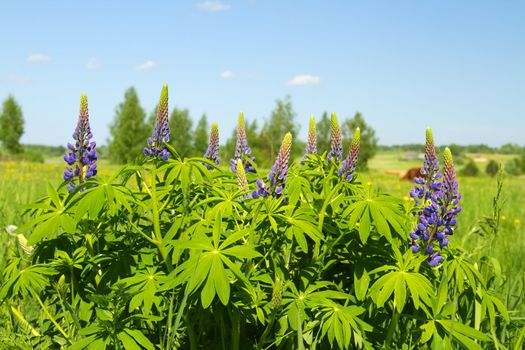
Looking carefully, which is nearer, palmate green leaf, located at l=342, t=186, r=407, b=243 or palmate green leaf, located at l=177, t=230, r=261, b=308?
palmate green leaf, located at l=177, t=230, r=261, b=308

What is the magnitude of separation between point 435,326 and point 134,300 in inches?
55.4

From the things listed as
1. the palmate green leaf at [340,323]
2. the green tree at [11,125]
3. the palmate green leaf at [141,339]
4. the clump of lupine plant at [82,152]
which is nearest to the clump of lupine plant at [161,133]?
the clump of lupine plant at [82,152]

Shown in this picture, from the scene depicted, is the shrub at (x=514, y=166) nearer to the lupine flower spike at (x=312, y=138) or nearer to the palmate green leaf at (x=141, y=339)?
the lupine flower spike at (x=312, y=138)

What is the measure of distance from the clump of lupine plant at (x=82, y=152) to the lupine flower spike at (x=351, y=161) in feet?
4.39

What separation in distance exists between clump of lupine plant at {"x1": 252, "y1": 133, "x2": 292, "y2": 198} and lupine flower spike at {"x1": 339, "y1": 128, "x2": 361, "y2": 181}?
0.44 meters

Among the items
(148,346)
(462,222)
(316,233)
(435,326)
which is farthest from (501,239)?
(148,346)

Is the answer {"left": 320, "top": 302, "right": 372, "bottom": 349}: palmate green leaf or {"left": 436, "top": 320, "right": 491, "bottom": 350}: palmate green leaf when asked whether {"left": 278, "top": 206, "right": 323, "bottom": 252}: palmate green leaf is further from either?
{"left": 436, "top": 320, "right": 491, "bottom": 350}: palmate green leaf

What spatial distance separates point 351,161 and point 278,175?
49cm

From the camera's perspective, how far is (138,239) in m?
2.68

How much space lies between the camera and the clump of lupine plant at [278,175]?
7.37 feet

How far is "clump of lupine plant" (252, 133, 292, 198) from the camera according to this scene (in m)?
2.25

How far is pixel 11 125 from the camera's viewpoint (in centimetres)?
6588

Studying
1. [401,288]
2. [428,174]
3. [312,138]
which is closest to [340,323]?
[401,288]

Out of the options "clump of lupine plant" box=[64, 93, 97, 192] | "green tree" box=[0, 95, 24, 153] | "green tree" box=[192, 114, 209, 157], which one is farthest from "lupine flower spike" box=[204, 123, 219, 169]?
"green tree" box=[0, 95, 24, 153]
